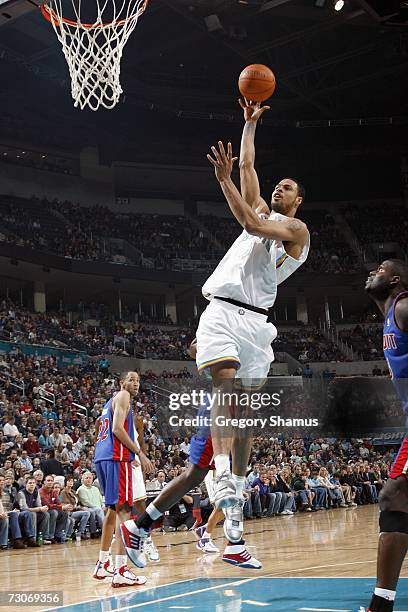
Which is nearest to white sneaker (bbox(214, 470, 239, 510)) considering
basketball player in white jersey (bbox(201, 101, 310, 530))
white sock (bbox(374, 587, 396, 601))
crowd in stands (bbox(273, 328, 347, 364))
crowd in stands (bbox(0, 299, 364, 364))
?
basketball player in white jersey (bbox(201, 101, 310, 530))

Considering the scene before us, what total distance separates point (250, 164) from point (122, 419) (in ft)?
8.69

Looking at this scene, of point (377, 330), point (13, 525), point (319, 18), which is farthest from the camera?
point (377, 330)

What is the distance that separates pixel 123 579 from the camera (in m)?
5.93

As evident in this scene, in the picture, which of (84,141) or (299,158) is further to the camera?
(299,158)

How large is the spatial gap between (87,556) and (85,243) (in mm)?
21556

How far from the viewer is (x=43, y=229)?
28.3 metres

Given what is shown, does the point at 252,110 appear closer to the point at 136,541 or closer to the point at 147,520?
the point at 147,520

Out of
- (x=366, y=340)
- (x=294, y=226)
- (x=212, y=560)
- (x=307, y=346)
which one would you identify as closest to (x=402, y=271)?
(x=294, y=226)

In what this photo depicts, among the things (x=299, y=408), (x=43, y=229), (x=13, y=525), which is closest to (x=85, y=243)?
(x=43, y=229)

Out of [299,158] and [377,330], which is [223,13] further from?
[377,330]

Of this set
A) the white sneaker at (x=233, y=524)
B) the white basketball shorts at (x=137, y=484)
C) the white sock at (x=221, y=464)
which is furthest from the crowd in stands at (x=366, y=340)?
the white sock at (x=221, y=464)

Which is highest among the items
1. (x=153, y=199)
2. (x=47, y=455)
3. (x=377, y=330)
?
(x=153, y=199)

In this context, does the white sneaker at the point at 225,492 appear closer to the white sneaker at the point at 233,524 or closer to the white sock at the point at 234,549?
the white sneaker at the point at 233,524

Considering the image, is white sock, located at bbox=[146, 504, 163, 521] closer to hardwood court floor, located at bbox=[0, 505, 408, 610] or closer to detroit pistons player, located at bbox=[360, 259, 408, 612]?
hardwood court floor, located at bbox=[0, 505, 408, 610]
